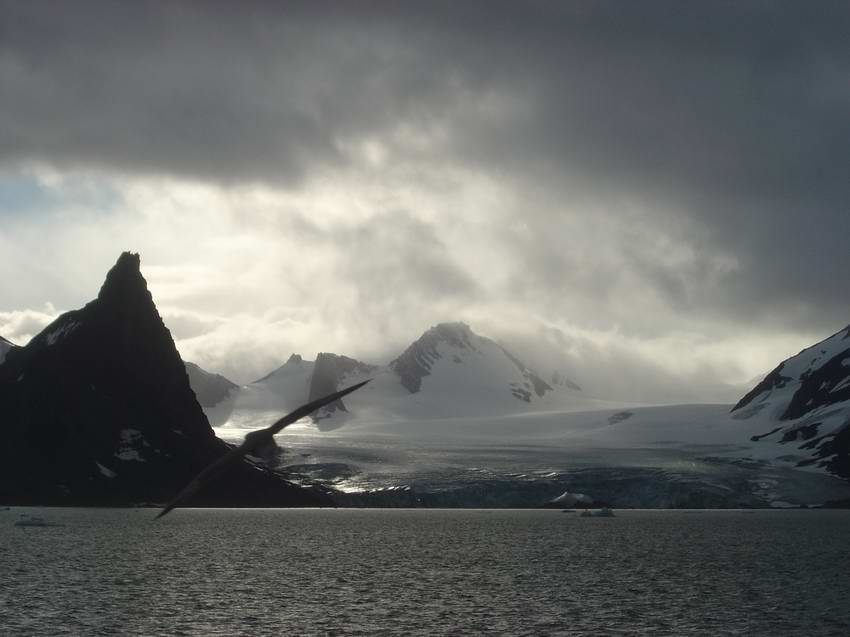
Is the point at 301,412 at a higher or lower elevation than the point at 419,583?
higher

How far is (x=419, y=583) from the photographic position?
306 ft

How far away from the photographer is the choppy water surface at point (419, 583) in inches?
A: 2729

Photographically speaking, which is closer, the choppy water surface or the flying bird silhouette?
the flying bird silhouette

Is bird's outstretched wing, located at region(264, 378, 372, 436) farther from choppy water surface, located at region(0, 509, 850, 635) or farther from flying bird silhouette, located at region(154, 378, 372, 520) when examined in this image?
choppy water surface, located at region(0, 509, 850, 635)

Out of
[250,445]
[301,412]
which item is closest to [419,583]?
[301,412]

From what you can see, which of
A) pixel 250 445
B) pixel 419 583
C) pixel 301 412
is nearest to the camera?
pixel 250 445

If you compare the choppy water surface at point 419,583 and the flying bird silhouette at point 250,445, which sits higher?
the flying bird silhouette at point 250,445

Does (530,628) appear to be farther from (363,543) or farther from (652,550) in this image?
(363,543)

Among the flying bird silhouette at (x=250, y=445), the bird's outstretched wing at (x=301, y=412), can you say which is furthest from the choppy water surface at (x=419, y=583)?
the bird's outstretched wing at (x=301, y=412)

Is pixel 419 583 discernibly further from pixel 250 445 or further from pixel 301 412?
pixel 250 445

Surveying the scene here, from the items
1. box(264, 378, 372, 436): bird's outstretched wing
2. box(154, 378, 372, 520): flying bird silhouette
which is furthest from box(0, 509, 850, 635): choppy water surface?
box(264, 378, 372, 436): bird's outstretched wing

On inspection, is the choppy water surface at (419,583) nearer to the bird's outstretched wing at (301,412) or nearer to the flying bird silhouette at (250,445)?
the flying bird silhouette at (250,445)

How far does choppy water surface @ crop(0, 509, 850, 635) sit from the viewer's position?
69312 millimetres

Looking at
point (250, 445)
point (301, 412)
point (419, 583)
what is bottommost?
point (419, 583)
